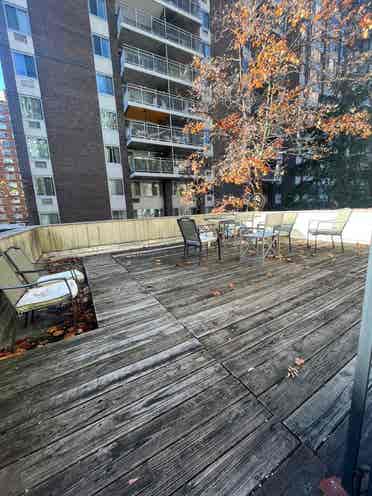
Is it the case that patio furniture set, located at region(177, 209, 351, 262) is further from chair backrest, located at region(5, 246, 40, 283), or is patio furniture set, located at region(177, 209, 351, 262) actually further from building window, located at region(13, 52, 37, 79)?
building window, located at region(13, 52, 37, 79)

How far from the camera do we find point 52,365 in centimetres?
174

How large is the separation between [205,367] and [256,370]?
406 millimetres

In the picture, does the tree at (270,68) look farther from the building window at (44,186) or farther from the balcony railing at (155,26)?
the building window at (44,186)

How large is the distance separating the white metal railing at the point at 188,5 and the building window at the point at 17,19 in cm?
736

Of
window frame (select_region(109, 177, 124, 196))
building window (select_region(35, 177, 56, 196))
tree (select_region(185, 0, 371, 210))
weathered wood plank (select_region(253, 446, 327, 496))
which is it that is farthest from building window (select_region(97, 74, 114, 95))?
weathered wood plank (select_region(253, 446, 327, 496))

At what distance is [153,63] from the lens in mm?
11422

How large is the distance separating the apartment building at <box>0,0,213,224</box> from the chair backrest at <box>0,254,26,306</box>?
10.2 metres

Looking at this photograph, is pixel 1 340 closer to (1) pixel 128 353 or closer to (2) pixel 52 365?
(2) pixel 52 365

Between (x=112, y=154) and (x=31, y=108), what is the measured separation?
4122 mm

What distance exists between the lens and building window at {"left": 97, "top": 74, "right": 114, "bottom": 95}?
11.2 m

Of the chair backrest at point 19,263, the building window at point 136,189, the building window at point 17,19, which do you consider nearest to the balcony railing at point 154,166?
the building window at point 136,189

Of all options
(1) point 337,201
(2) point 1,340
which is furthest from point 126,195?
(1) point 337,201

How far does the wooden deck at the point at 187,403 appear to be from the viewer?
99 cm

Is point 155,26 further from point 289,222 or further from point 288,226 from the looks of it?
point 288,226
